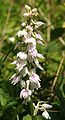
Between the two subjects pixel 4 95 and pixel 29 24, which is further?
pixel 4 95

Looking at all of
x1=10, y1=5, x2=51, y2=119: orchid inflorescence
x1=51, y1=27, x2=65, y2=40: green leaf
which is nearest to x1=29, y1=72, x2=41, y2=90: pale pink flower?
x1=10, y1=5, x2=51, y2=119: orchid inflorescence

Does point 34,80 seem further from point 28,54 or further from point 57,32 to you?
point 57,32

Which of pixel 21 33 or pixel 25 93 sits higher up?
pixel 21 33

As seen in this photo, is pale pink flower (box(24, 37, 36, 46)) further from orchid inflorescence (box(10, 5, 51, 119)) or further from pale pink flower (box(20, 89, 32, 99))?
pale pink flower (box(20, 89, 32, 99))

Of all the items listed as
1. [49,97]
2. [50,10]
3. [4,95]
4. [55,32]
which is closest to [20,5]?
[50,10]

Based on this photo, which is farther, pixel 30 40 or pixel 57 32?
→ pixel 57 32

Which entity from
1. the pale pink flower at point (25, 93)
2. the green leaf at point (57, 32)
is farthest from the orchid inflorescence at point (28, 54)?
the green leaf at point (57, 32)

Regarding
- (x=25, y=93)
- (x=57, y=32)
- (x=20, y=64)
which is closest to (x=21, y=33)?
(x=20, y=64)

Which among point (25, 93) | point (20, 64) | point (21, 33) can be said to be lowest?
point (25, 93)

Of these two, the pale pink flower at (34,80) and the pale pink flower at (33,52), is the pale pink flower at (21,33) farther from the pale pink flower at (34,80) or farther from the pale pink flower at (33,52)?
the pale pink flower at (34,80)

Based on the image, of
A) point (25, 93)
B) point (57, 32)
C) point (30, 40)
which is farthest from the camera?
point (57, 32)

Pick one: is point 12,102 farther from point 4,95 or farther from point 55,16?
point 55,16
